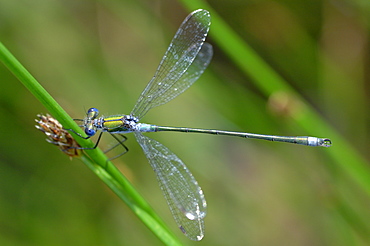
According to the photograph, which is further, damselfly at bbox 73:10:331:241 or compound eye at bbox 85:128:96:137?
compound eye at bbox 85:128:96:137

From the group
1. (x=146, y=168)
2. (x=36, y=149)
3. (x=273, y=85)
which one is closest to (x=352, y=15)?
(x=273, y=85)

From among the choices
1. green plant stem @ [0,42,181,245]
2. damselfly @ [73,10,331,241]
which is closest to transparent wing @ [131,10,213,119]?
damselfly @ [73,10,331,241]

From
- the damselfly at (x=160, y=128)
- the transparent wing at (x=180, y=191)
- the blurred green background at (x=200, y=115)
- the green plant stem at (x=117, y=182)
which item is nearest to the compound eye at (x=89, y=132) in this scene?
the damselfly at (x=160, y=128)

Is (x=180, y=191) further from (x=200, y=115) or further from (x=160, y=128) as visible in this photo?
(x=200, y=115)

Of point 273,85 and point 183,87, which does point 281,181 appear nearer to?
point 273,85

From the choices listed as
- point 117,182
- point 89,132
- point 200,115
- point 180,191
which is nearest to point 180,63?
point 89,132

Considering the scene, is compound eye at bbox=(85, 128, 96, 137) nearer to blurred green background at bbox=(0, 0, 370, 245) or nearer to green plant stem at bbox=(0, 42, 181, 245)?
green plant stem at bbox=(0, 42, 181, 245)
